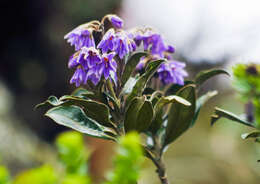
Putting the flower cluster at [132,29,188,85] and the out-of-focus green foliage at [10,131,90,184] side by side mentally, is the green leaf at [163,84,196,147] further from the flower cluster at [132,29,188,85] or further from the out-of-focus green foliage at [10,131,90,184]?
the out-of-focus green foliage at [10,131,90,184]

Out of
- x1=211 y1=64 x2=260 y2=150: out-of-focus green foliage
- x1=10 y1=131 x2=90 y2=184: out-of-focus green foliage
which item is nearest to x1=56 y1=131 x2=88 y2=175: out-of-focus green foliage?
x1=10 y1=131 x2=90 y2=184: out-of-focus green foliage

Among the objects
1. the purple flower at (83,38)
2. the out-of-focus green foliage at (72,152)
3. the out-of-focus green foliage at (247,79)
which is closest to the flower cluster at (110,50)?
the purple flower at (83,38)

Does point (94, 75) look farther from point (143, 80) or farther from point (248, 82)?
point (248, 82)

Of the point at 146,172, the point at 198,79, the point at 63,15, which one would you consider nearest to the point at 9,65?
the point at 63,15

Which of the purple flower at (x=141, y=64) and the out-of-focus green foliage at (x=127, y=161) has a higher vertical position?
the out-of-focus green foliage at (x=127, y=161)

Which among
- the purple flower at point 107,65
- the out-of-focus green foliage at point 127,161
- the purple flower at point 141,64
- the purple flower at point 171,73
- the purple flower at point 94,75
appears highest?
the out-of-focus green foliage at point 127,161

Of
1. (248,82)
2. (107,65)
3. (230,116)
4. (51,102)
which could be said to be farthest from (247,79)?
(51,102)

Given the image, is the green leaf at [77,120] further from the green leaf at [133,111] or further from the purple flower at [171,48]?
the purple flower at [171,48]
